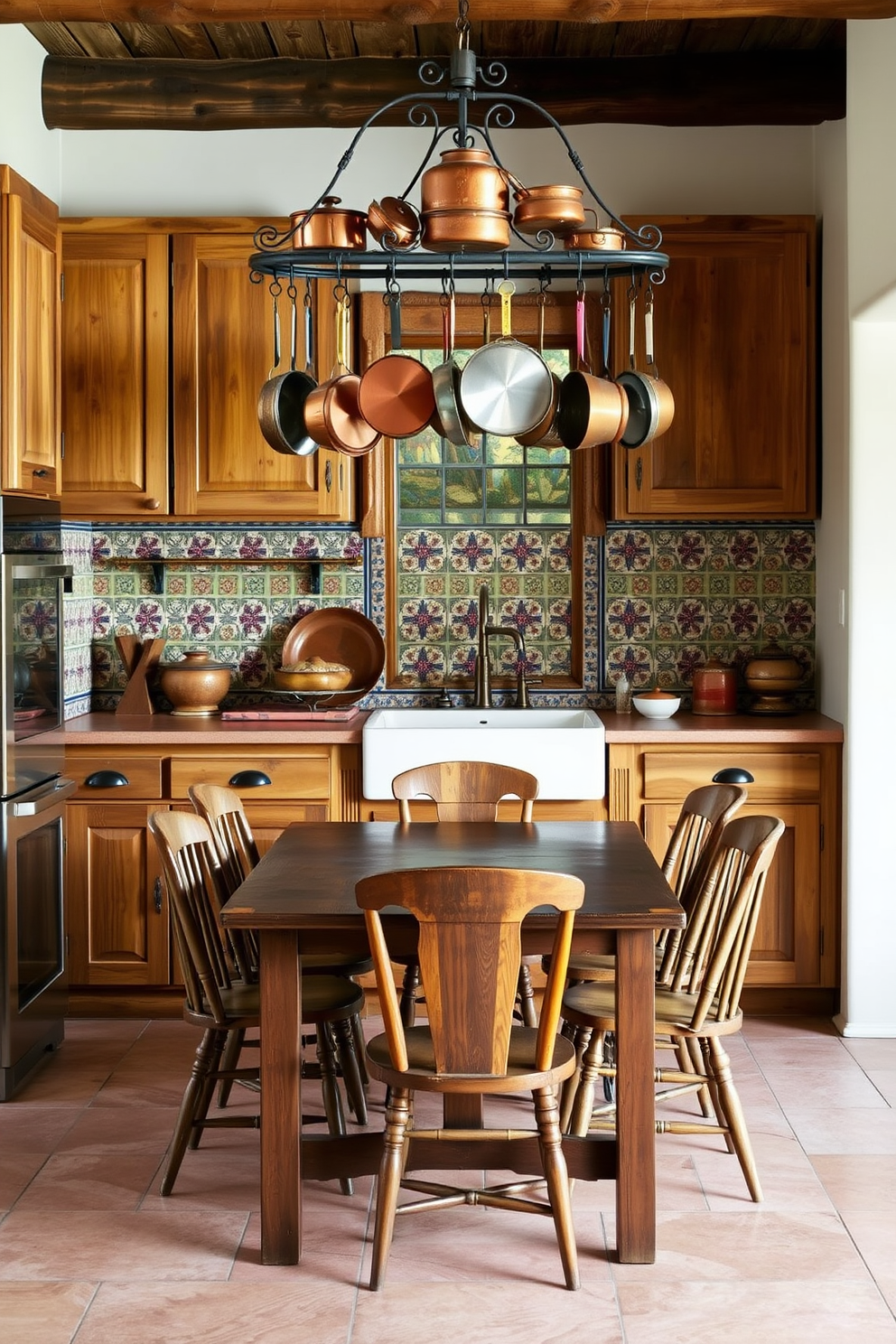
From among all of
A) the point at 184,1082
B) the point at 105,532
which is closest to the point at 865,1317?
the point at 184,1082

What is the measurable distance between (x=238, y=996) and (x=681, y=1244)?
3.72 ft

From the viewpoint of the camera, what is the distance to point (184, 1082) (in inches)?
161

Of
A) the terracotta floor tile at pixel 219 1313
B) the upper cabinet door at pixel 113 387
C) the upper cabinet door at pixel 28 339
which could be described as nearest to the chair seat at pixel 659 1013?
the terracotta floor tile at pixel 219 1313

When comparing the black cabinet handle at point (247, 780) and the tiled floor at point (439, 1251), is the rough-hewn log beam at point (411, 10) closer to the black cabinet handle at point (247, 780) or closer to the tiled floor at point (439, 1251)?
the black cabinet handle at point (247, 780)

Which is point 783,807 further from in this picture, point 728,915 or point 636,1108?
point 636,1108

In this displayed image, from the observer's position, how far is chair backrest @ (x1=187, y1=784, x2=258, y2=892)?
3609 mm

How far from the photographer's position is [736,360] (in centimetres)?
488

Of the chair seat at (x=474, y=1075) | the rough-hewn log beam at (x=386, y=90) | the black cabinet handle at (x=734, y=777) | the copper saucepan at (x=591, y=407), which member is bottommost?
the chair seat at (x=474, y=1075)

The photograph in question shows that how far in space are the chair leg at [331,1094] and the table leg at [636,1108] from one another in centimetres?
71

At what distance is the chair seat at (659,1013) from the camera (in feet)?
10.4

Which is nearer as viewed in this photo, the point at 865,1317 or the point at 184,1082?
the point at 865,1317

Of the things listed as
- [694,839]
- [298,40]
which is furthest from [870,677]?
[298,40]

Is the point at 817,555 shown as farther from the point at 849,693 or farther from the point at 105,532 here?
the point at 105,532

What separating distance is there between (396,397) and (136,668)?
2083 mm
